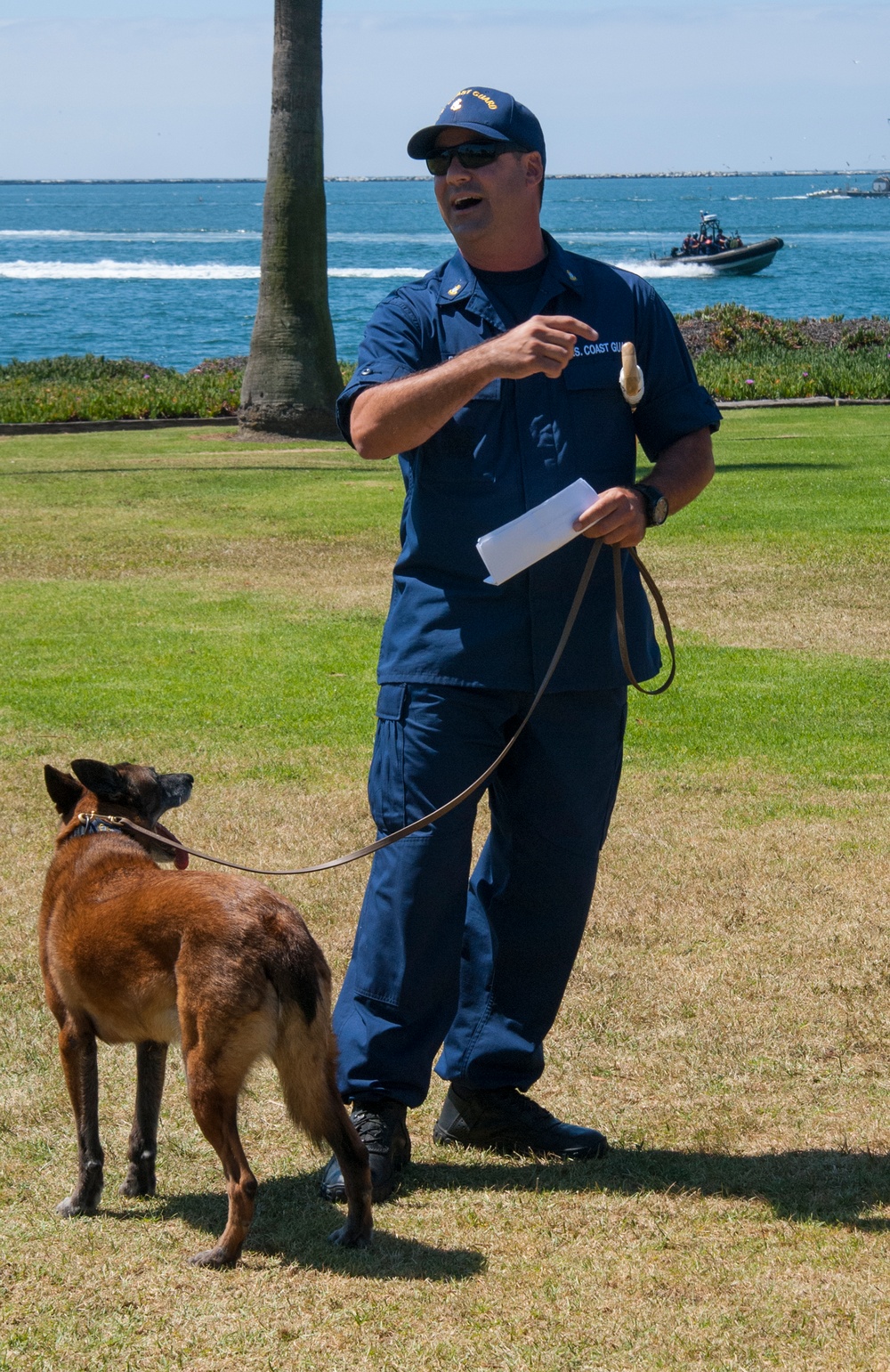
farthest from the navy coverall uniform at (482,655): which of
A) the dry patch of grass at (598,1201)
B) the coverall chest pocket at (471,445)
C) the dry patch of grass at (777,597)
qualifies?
the dry patch of grass at (777,597)

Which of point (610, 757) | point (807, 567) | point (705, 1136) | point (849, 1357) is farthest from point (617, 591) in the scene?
point (807, 567)

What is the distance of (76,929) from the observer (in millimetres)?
3408

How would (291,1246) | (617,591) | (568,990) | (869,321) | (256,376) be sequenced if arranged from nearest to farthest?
(291,1246) → (617,591) → (568,990) → (256,376) → (869,321)

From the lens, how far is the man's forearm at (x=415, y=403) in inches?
129

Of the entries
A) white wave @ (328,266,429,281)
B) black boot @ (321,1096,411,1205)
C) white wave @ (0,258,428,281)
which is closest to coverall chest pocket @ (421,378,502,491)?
black boot @ (321,1096,411,1205)

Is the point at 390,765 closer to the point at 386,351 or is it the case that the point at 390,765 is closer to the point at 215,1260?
the point at 386,351

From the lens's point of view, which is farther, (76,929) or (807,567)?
(807,567)

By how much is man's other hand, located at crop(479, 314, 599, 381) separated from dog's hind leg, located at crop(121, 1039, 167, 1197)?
175cm

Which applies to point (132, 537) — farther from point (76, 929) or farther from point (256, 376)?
point (76, 929)

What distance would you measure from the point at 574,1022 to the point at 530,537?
71.9 inches

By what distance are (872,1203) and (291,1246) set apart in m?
1.35

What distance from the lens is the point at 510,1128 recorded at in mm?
3883

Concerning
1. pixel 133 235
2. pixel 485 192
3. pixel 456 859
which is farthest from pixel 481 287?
pixel 133 235

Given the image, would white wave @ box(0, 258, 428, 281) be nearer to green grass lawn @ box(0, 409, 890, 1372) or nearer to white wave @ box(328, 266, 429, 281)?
white wave @ box(328, 266, 429, 281)
